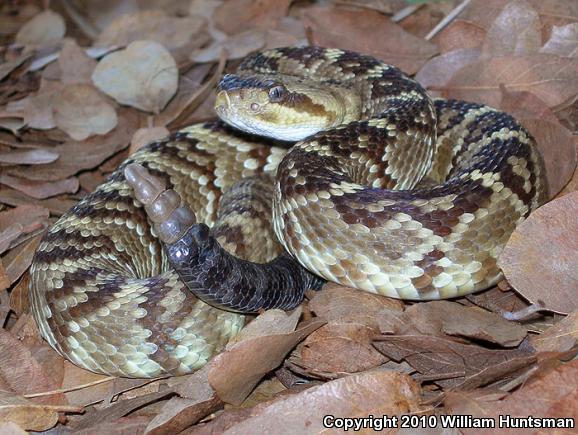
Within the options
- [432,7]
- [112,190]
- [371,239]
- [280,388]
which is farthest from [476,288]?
[432,7]

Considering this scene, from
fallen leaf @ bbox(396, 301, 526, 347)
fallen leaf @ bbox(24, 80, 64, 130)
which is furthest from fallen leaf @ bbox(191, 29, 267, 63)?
fallen leaf @ bbox(396, 301, 526, 347)

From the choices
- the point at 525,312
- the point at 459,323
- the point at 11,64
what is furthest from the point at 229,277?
the point at 11,64

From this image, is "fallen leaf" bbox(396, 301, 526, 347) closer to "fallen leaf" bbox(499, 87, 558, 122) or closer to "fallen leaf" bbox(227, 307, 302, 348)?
"fallen leaf" bbox(227, 307, 302, 348)

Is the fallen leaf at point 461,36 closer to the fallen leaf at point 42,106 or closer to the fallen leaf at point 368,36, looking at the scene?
the fallen leaf at point 368,36

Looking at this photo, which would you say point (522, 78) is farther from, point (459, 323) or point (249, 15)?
point (249, 15)

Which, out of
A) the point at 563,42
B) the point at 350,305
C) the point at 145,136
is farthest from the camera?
the point at 145,136

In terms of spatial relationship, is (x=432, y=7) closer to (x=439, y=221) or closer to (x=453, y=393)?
(x=439, y=221)
